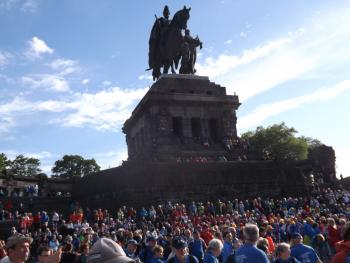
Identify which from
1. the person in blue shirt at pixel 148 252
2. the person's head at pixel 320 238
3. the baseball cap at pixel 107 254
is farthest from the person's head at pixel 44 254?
the person's head at pixel 320 238

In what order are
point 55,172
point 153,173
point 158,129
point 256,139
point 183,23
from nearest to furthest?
point 153,173 → point 158,129 → point 183,23 → point 256,139 → point 55,172

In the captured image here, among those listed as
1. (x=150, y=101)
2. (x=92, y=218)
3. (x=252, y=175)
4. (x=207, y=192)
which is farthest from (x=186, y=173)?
(x=150, y=101)

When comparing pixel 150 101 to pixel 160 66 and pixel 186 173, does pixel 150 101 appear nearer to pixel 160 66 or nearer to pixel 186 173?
pixel 160 66

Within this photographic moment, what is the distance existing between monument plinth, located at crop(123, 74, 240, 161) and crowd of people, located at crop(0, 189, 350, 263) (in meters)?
8.75

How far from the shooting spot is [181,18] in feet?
145

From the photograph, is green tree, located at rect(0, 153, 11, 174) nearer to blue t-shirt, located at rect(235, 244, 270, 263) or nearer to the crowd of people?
the crowd of people

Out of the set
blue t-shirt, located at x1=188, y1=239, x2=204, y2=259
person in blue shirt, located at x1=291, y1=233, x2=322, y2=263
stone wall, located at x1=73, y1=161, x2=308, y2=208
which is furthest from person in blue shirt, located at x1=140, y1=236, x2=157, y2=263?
stone wall, located at x1=73, y1=161, x2=308, y2=208

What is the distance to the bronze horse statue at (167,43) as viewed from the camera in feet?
142

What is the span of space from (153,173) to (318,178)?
648 inches

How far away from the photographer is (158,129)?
38688 millimetres

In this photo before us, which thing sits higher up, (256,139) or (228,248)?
(256,139)

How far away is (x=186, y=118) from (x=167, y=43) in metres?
7.91

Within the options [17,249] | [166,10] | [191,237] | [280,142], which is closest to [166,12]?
[166,10]

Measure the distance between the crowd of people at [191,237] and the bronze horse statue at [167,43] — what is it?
17.8 metres
